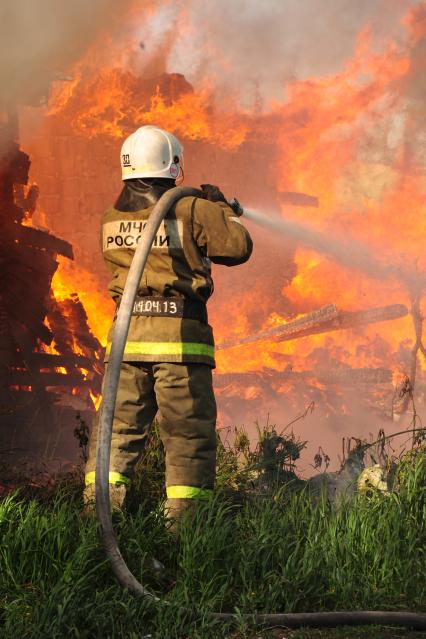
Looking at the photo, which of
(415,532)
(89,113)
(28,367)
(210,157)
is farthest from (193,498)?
(210,157)

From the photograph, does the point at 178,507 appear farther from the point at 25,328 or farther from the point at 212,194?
the point at 25,328

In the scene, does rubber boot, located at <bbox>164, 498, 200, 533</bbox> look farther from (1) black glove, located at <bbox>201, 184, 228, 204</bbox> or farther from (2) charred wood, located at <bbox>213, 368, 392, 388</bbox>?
(2) charred wood, located at <bbox>213, 368, 392, 388</bbox>

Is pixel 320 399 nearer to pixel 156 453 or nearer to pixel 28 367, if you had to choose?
pixel 28 367

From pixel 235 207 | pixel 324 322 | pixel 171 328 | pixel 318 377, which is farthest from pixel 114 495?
pixel 318 377

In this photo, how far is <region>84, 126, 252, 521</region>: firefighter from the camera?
206 inches

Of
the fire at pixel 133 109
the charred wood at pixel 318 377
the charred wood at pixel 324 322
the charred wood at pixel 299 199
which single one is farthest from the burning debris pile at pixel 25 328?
the charred wood at pixel 299 199

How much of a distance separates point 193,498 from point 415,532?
4.00 feet

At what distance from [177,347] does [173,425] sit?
446 mm

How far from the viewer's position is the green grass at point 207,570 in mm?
3887

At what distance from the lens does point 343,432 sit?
17344 mm

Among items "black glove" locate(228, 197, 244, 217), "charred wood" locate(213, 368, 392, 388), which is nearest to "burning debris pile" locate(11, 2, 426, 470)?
"charred wood" locate(213, 368, 392, 388)

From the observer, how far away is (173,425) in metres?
5.25

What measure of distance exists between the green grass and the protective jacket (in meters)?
0.92

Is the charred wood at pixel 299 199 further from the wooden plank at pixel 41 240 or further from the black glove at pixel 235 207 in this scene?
the black glove at pixel 235 207
